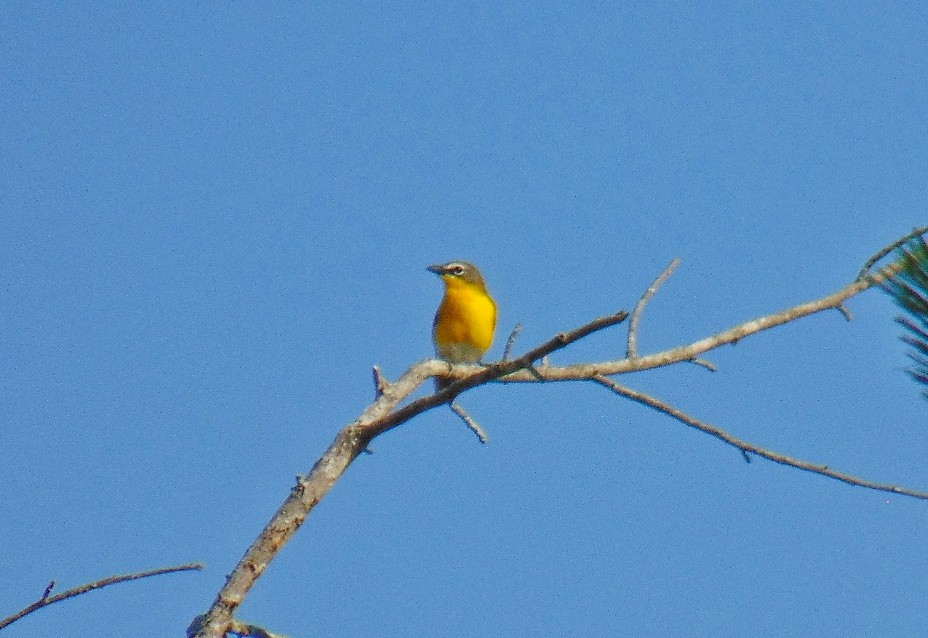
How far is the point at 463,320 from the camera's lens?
10672 mm

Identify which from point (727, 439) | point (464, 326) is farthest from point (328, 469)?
point (464, 326)

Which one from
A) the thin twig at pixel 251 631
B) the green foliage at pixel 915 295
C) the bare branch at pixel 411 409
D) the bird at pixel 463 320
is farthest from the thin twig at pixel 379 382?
the bird at pixel 463 320

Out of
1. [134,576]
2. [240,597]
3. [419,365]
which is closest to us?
[134,576]

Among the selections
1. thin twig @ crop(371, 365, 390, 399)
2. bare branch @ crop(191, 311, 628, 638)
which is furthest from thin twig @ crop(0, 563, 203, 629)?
thin twig @ crop(371, 365, 390, 399)

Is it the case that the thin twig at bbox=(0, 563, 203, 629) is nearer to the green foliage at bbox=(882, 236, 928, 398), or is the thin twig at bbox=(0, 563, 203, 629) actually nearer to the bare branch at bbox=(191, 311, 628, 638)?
the bare branch at bbox=(191, 311, 628, 638)

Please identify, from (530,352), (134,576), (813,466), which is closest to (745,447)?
(813,466)

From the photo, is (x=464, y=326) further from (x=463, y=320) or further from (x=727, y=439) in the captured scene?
(x=727, y=439)

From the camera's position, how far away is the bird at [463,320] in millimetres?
10672

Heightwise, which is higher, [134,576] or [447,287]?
[447,287]

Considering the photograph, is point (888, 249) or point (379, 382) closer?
point (888, 249)

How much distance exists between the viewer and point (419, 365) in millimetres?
5238

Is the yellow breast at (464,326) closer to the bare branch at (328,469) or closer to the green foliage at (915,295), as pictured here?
the bare branch at (328,469)

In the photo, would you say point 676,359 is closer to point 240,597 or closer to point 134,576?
point 240,597

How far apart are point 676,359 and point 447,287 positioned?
603 cm
